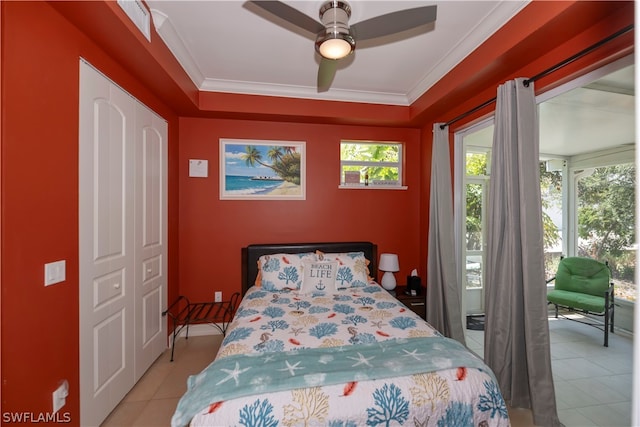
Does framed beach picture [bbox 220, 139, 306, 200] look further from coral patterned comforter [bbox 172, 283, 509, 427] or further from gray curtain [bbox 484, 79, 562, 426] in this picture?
gray curtain [bbox 484, 79, 562, 426]

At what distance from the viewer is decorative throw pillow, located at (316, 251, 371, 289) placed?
2.72 meters

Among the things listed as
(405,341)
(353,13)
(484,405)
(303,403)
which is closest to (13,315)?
(303,403)

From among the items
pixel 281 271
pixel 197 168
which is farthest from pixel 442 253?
pixel 197 168

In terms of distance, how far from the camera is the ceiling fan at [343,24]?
136cm

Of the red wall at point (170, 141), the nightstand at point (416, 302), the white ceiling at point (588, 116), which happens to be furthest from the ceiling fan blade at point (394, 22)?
the nightstand at point (416, 302)

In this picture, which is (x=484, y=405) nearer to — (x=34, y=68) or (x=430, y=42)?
(x=430, y=42)

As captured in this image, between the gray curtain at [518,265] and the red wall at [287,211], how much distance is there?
55.9 inches

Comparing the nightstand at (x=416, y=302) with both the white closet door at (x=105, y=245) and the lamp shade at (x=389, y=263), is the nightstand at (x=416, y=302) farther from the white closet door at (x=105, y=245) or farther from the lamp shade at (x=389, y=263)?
the white closet door at (x=105, y=245)

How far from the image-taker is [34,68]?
4.24 feet

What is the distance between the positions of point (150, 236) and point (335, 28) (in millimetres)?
2192

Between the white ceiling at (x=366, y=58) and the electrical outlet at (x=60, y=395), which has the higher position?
the white ceiling at (x=366, y=58)

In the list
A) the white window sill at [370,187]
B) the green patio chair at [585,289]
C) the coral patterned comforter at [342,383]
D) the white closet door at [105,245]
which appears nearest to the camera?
the coral patterned comforter at [342,383]

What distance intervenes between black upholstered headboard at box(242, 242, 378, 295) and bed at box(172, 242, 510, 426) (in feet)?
3.22

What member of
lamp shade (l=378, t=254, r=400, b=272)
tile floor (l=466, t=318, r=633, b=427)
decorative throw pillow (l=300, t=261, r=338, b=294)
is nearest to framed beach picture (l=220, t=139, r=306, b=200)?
decorative throw pillow (l=300, t=261, r=338, b=294)
